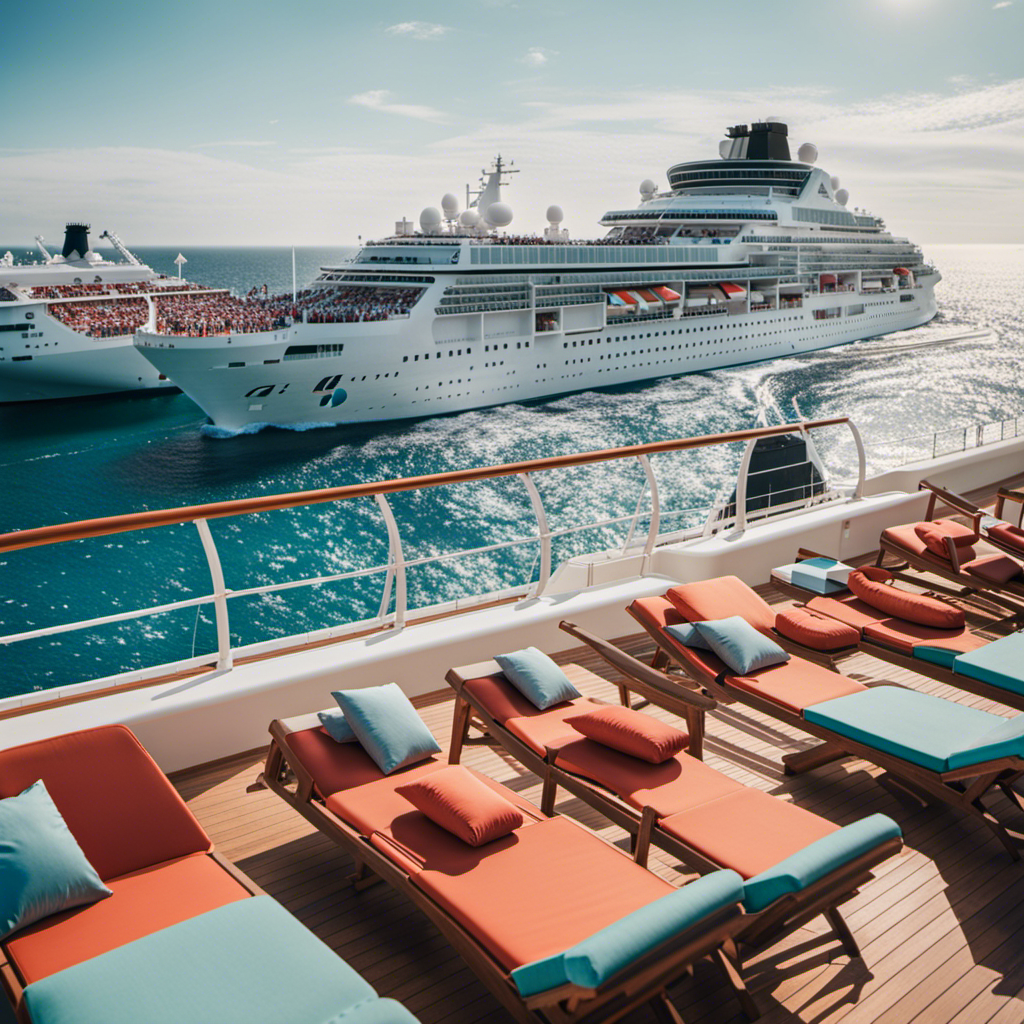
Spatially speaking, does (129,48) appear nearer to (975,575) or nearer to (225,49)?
(225,49)

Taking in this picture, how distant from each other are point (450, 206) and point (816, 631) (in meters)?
27.8

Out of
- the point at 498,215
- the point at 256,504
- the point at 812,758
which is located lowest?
the point at 812,758

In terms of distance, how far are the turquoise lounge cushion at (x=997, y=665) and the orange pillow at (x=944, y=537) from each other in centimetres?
107

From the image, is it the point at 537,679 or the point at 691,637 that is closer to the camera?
the point at 537,679

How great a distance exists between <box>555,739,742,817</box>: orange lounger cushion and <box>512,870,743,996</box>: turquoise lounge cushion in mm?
578

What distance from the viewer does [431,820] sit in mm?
1963

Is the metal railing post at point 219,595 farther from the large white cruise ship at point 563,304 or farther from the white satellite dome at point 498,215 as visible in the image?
the white satellite dome at point 498,215

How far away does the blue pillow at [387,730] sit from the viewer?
7.25 ft

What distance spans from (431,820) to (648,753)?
62 centimetres

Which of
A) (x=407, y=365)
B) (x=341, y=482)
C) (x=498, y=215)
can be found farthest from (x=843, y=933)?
(x=498, y=215)

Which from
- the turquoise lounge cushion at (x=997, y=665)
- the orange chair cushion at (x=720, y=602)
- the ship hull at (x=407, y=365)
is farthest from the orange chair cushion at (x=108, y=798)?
the ship hull at (x=407, y=365)

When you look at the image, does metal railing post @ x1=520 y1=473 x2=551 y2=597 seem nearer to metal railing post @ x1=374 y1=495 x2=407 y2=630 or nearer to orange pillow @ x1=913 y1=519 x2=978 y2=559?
metal railing post @ x1=374 y1=495 x2=407 y2=630

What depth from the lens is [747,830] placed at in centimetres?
192

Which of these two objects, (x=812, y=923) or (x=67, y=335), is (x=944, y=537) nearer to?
(x=812, y=923)
